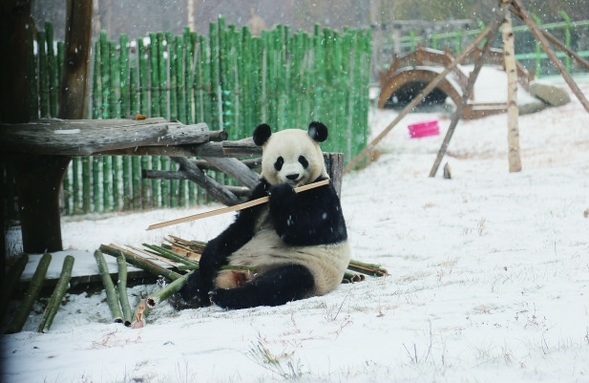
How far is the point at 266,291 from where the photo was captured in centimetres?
436

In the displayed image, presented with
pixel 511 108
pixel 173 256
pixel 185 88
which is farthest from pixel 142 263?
pixel 511 108

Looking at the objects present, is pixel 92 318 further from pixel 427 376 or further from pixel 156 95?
pixel 156 95

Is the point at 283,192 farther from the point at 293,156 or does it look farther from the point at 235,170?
the point at 235,170

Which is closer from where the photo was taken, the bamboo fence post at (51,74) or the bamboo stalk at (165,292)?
the bamboo stalk at (165,292)

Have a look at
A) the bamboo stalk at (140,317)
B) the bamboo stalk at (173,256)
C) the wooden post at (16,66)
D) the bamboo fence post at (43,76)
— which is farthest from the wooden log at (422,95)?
the bamboo stalk at (140,317)

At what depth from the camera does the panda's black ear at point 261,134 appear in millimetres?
4758

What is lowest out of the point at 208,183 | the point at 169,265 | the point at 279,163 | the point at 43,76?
the point at 169,265

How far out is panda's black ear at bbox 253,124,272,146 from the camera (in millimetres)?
4758

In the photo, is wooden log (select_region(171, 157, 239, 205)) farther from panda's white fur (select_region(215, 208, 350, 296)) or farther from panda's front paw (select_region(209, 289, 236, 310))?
panda's front paw (select_region(209, 289, 236, 310))

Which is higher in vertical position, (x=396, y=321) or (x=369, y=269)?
(x=396, y=321)

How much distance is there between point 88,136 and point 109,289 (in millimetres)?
1106

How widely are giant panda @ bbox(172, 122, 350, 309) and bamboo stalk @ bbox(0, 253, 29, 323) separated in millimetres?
1106

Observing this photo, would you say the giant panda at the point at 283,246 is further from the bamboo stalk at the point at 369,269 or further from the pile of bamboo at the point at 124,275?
the bamboo stalk at the point at 369,269

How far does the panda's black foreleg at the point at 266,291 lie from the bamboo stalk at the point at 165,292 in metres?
0.37
